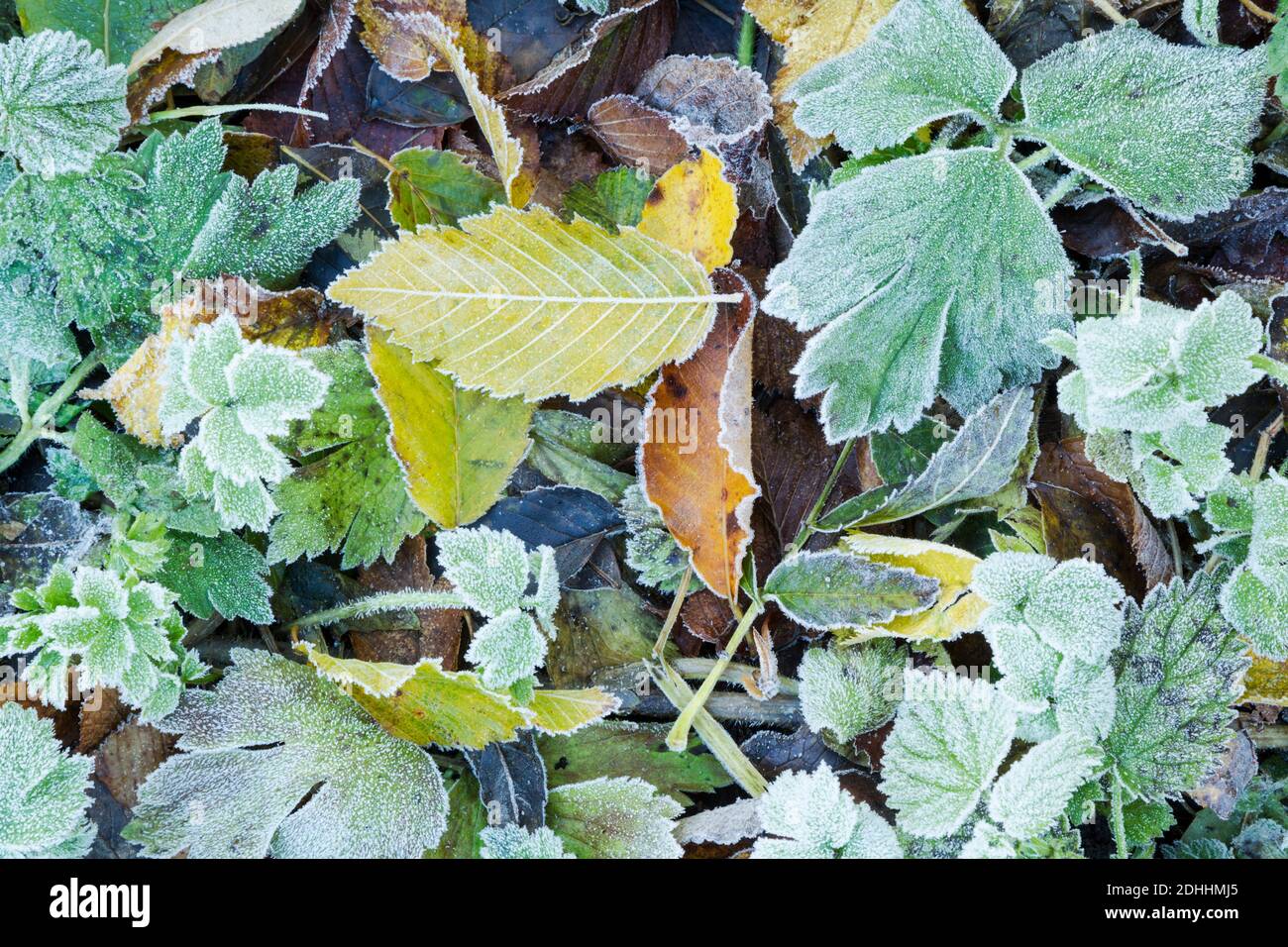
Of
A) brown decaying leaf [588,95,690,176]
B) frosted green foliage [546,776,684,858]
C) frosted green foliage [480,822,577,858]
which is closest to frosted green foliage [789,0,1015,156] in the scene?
brown decaying leaf [588,95,690,176]

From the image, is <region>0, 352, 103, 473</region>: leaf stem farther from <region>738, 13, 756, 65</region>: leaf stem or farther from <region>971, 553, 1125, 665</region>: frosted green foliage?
<region>971, 553, 1125, 665</region>: frosted green foliage

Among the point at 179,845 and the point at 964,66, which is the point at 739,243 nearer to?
the point at 964,66

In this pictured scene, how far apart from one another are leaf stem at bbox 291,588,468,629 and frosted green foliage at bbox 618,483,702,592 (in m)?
0.31

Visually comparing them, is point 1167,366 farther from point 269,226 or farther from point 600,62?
point 269,226

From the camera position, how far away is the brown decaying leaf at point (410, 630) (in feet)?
6.09

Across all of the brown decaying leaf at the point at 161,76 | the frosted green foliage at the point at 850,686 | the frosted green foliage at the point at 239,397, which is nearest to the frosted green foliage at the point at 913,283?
the frosted green foliage at the point at 850,686

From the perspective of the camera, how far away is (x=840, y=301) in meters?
1.68

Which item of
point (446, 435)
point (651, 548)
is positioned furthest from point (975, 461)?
point (446, 435)

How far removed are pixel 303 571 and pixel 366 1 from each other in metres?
1.01

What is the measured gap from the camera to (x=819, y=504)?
6.13 feet

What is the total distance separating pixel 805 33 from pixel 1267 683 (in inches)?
52.4

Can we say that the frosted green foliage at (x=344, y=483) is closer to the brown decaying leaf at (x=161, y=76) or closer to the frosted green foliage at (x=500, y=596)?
the frosted green foliage at (x=500, y=596)
